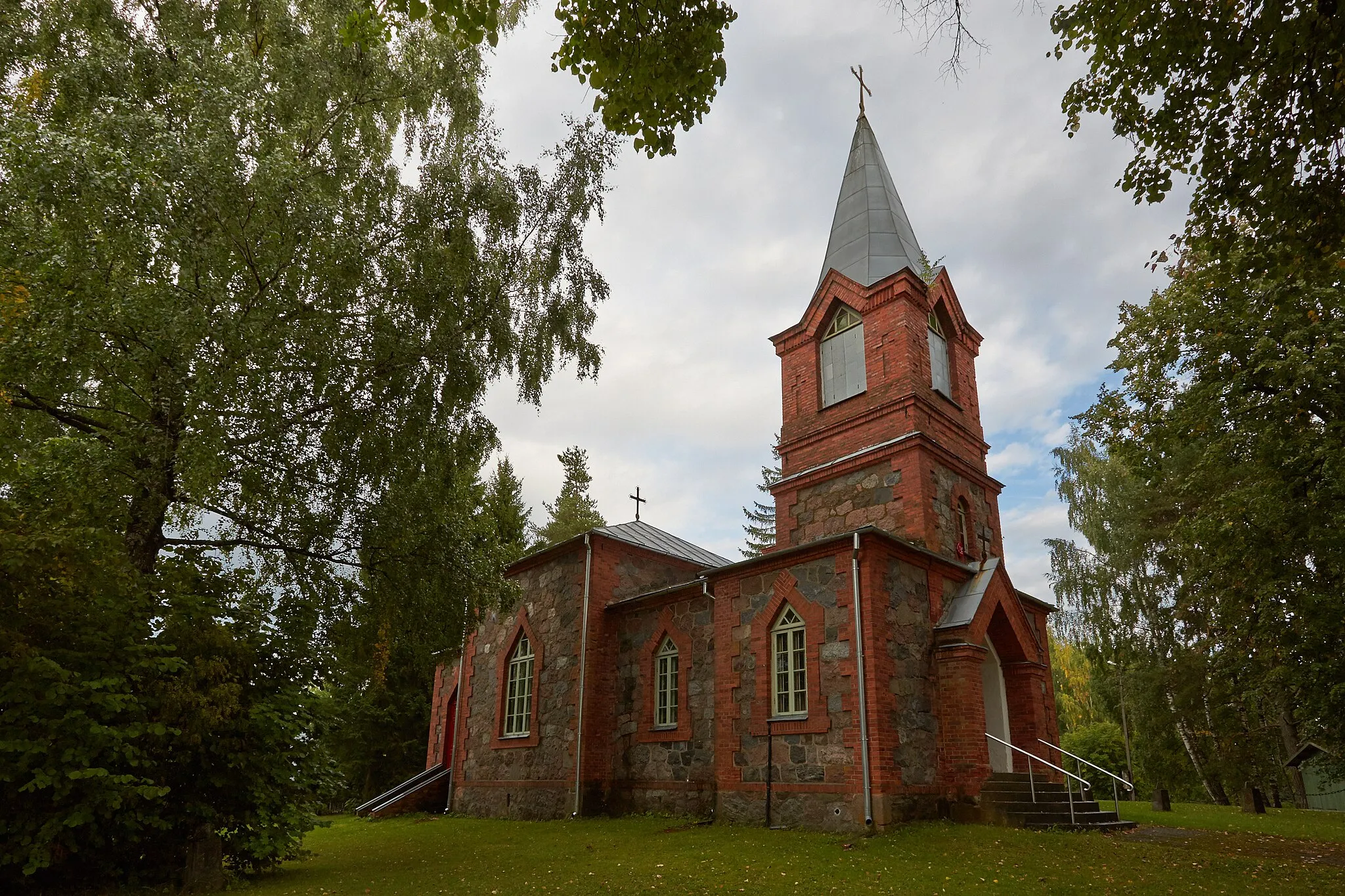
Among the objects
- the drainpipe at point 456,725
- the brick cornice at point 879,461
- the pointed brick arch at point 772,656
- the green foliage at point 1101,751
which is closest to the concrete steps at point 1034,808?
the pointed brick arch at point 772,656

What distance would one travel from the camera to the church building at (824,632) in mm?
12391

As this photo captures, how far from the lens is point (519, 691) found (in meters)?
18.7

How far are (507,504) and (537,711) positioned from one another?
500 inches

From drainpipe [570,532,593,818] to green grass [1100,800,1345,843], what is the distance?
10.5m

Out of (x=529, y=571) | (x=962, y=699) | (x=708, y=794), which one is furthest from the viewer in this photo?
(x=529, y=571)

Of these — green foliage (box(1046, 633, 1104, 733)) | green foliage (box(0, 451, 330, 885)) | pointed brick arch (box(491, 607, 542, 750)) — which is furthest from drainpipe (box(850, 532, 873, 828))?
green foliage (box(1046, 633, 1104, 733))

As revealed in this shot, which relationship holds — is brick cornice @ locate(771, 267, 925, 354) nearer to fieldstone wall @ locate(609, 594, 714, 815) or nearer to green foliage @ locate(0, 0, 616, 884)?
green foliage @ locate(0, 0, 616, 884)

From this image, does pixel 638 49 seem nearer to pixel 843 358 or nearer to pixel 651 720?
pixel 843 358

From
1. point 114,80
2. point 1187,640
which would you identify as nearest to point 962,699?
point 114,80

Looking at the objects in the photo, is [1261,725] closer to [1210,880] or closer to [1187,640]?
[1187,640]

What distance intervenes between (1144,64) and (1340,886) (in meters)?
8.76

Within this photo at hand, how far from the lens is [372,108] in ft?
42.9

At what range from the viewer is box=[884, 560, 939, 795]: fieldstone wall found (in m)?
12.1

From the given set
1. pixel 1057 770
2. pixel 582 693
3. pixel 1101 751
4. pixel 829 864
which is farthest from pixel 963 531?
pixel 1101 751
